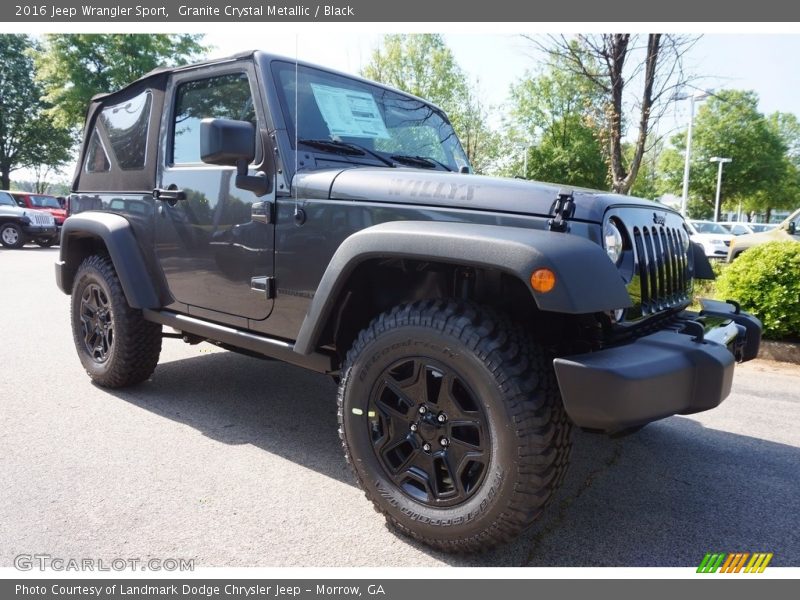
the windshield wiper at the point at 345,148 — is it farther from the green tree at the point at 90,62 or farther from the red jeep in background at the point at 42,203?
the green tree at the point at 90,62

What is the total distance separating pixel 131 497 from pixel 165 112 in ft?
7.64

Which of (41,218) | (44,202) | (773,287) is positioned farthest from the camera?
(44,202)

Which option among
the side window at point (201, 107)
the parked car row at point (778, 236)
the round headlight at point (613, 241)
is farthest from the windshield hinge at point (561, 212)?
the parked car row at point (778, 236)

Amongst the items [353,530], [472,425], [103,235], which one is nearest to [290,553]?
[353,530]

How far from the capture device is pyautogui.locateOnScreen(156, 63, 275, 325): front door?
2.96m

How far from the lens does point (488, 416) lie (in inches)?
82.1

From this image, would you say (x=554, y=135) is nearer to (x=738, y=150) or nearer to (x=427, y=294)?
(x=738, y=150)

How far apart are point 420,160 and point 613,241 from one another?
1442mm

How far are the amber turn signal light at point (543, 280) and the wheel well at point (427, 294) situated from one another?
22 cm

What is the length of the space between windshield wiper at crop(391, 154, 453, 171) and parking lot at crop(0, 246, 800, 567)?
1.71 m

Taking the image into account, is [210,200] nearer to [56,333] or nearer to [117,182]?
[117,182]

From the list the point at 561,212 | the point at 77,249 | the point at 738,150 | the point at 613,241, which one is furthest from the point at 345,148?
the point at 738,150

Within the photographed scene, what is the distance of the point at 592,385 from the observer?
189cm

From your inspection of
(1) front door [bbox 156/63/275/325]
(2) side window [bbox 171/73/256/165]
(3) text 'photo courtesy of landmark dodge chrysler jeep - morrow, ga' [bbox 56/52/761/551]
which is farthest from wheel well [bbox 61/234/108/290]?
(2) side window [bbox 171/73/256/165]
